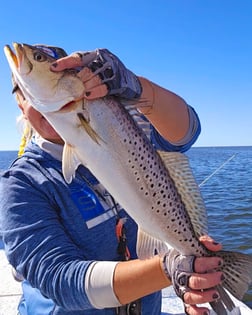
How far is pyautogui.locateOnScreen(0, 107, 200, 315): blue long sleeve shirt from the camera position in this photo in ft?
7.57

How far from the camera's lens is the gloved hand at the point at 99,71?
7.43 feet

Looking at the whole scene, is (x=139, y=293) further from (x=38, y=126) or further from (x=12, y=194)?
(x=38, y=126)

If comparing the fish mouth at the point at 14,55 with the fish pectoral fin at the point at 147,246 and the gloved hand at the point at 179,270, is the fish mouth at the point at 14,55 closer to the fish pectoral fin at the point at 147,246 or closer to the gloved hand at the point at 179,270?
the fish pectoral fin at the point at 147,246

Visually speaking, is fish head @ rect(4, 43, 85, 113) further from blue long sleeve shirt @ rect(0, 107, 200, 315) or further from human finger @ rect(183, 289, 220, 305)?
human finger @ rect(183, 289, 220, 305)

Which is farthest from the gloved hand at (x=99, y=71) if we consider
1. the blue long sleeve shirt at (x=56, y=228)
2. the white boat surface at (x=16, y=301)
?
the white boat surface at (x=16, y=301)

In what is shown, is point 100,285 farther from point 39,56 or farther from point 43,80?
point 39,56

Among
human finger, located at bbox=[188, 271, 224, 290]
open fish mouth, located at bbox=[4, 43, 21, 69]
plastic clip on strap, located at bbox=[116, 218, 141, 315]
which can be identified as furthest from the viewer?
plastic clip on strap, located at bbox=[116, 218, 141, 315]

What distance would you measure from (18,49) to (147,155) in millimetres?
954

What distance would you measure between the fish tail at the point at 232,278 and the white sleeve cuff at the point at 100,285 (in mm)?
547

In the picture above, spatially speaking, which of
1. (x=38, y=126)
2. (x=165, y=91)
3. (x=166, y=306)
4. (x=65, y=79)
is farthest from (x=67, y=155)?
(x=166, y=306)

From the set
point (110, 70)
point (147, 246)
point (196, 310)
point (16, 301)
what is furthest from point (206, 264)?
point (16, 301)

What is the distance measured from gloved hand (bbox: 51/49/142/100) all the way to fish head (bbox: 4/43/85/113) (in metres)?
0.04

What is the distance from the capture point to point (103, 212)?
2.80m

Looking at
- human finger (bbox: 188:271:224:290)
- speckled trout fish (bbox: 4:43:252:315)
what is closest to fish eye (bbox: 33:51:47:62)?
speckled trout fish (bbox: 4:43:252:315)
